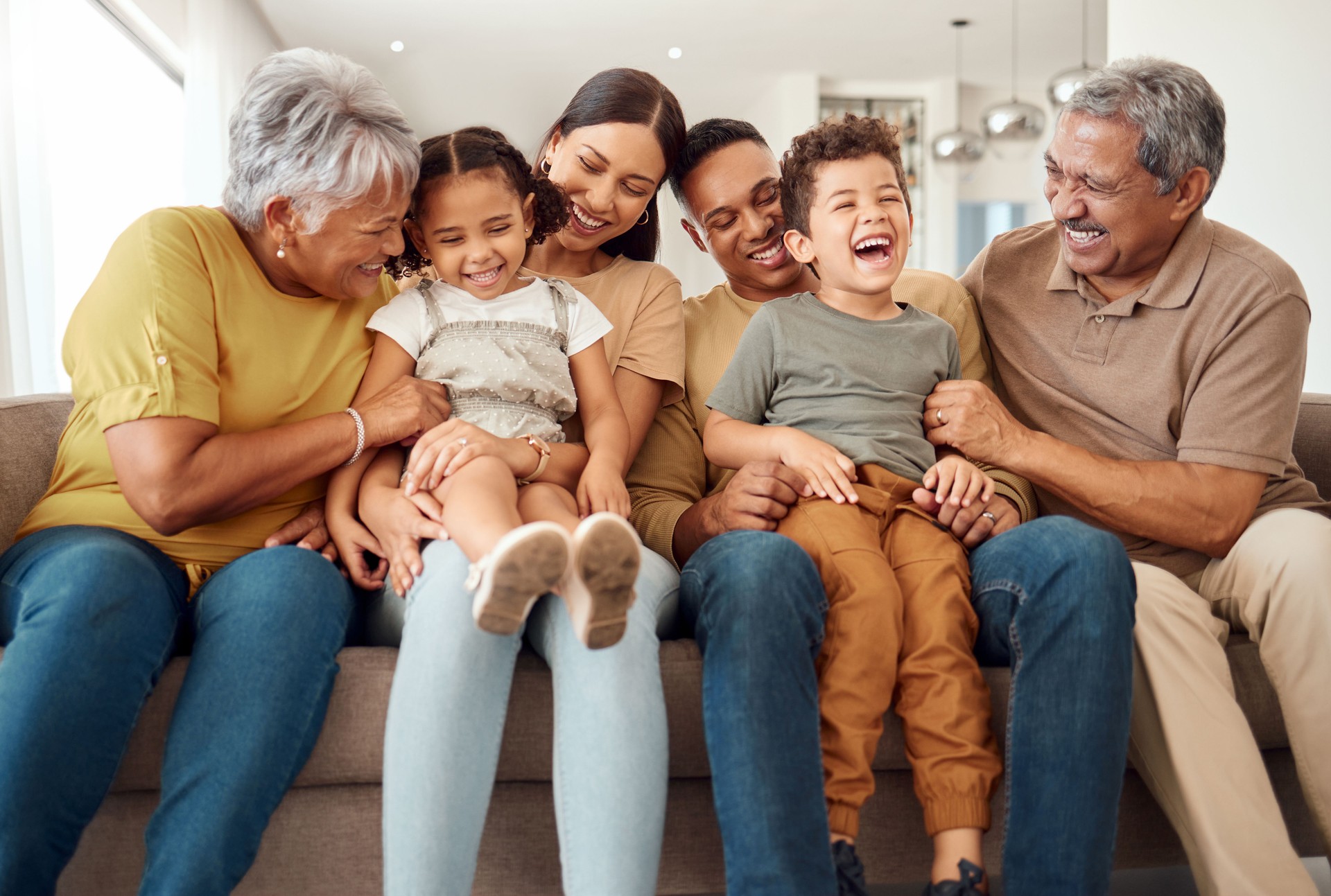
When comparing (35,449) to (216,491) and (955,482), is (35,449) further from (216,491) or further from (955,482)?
(955,482)

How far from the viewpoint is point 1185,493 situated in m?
1.51

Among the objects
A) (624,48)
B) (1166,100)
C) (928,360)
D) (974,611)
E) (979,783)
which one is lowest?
(979,783)

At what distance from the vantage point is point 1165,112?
1643 millimetres

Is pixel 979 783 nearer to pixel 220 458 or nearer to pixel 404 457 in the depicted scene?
pixel 404 457

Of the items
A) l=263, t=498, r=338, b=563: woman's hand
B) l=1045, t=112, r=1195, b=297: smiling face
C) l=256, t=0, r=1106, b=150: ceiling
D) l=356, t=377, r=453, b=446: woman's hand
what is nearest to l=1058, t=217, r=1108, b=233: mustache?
l=1045, t=112, r=1195, b=297: smiling face

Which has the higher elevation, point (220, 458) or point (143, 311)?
point (143, 311)

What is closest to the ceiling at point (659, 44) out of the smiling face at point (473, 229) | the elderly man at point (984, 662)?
the smiling face at point (473, 229)

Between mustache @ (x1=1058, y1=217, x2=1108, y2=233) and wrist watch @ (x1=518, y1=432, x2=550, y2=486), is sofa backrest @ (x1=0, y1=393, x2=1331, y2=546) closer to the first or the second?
mustache @ (x1=1058, y1=217, x2=1108, y2=233)

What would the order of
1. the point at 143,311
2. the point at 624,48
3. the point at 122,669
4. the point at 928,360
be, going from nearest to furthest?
the point at 122,669 → the point at 143,311 → the point at 928,360 → the point at 624,48

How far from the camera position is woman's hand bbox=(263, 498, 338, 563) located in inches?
56.9

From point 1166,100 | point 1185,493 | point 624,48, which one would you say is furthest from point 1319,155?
point 624,48

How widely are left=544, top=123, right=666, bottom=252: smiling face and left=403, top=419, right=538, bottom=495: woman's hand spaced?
57 cm

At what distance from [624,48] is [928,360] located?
6176 millimetres

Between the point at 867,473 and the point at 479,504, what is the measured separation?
1.91 ft
